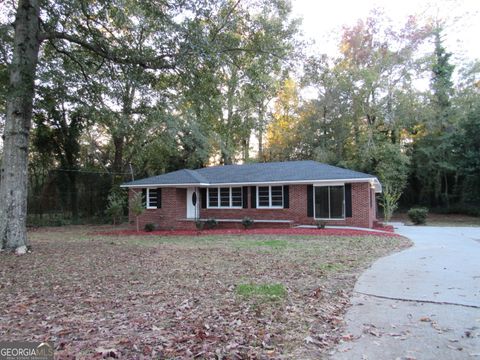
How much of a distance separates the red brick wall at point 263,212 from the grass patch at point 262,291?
1224 centimetres

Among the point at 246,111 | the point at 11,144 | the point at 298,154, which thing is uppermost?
the point at 246,111

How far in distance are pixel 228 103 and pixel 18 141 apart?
9.32 meters

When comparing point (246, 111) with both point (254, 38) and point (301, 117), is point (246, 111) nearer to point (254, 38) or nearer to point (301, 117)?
point (301, 117)

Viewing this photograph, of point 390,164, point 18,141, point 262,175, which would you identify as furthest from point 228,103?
point 390,164

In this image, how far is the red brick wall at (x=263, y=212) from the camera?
16734mm

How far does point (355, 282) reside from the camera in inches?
239

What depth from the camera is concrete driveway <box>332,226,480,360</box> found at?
3.38 metres

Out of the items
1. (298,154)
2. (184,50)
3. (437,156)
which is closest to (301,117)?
(298,154)

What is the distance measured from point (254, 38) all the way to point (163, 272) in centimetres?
770

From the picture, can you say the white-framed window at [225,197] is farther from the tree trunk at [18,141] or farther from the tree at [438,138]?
the tree at [438,138]

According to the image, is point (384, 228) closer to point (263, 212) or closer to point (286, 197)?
point (286, 197)

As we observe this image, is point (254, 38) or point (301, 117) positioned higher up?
point (301, 117)

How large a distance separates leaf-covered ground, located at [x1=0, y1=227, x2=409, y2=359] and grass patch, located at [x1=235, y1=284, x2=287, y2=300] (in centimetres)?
2

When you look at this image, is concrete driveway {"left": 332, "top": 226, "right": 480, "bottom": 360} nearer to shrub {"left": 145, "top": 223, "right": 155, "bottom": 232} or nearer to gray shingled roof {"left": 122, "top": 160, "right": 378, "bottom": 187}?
gray shingled roof {"left": 122, "top": 160, "right": 378, "bottom": 187}
